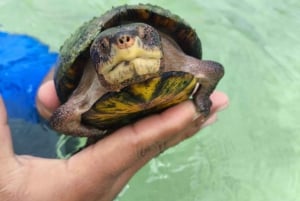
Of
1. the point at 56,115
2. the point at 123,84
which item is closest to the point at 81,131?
the point at 56,115

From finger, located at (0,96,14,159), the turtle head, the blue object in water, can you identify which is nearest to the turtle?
the turtle head

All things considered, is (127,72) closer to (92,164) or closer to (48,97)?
(92,164)

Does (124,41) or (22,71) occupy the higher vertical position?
(124,41)

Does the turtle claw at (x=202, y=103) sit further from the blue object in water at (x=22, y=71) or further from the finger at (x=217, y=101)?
the blue object in water at (x=22, y=71)

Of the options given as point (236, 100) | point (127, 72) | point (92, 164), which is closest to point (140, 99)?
point (127, 72)

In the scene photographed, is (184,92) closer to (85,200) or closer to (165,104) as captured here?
(165,104)
